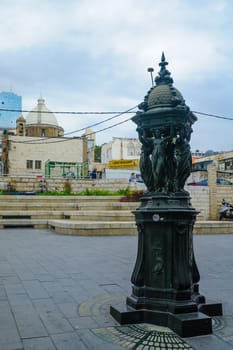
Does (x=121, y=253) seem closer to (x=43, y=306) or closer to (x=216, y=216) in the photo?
(x=43, y=306)

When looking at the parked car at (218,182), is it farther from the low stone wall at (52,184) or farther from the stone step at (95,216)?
the stone step at (95,216)

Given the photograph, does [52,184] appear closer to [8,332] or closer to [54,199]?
[54,199]

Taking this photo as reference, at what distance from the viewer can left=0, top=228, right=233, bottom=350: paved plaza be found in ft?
11.3

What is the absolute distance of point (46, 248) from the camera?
10031mm

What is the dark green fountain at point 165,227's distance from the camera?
389cm

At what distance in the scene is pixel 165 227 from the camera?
155 inches

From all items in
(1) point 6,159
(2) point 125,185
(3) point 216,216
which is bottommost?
(3) point 216,216

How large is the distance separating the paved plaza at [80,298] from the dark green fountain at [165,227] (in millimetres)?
157

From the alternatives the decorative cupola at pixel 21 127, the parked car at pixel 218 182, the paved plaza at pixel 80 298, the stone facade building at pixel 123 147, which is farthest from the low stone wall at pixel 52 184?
the stone facade building at pixel 123 147

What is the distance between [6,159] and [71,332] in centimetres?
4581

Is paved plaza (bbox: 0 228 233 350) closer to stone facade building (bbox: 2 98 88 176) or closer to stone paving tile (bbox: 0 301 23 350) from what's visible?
stone paving tile (bbox: 0 301 23 350)

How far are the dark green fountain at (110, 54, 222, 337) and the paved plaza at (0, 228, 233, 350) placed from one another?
157 millimetres

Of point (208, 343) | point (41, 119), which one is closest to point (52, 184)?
point (208, 343)

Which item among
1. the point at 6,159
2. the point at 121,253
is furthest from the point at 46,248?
the point at 6,159
